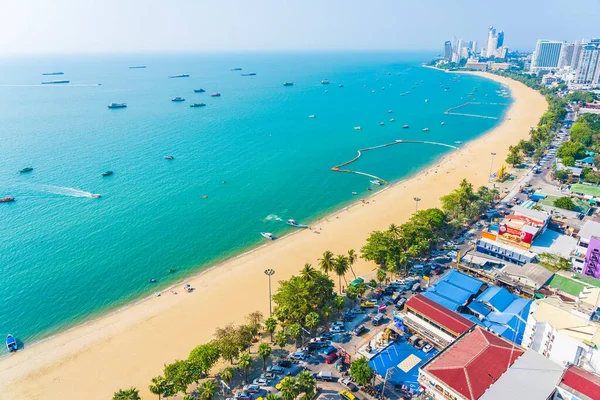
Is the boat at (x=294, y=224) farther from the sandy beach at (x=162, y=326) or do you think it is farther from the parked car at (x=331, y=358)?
the parked car at (x=331, y=358)

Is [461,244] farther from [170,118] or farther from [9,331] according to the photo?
[170,118]

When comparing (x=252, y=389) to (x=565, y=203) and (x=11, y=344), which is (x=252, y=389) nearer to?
(x=11, y=344)

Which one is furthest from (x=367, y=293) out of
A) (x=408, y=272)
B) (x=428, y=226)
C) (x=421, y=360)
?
(x=428, y=226)

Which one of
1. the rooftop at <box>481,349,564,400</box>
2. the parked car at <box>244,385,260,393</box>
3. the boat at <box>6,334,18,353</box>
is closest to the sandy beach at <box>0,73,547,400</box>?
the boat at <box>6,334,18,353</box>

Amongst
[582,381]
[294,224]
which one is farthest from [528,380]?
[294,224]

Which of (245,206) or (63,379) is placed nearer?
(63,379)

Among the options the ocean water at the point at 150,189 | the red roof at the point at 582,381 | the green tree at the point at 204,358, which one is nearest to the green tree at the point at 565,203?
the ocean water at the point at 150,189
